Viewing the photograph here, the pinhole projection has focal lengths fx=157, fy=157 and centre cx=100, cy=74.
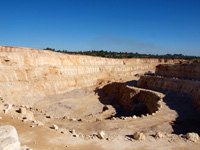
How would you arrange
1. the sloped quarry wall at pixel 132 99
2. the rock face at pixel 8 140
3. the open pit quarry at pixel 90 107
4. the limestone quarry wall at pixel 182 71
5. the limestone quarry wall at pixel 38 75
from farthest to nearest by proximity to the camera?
the limestone quarry wall at pixel 182 71 < the limestone quarry wall at pixel 38 75 < the sloped quarry wall at pixel 132 99 < the open pit quarry at pixel 90 107 < the rock face at pixel 8 140

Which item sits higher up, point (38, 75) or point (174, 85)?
point (38, 75)

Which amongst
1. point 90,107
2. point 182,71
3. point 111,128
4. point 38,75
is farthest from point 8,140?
point 182,71

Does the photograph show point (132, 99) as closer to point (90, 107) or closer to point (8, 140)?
point (90, 107)

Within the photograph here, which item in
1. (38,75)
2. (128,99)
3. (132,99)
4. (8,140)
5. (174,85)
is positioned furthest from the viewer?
(38,75)

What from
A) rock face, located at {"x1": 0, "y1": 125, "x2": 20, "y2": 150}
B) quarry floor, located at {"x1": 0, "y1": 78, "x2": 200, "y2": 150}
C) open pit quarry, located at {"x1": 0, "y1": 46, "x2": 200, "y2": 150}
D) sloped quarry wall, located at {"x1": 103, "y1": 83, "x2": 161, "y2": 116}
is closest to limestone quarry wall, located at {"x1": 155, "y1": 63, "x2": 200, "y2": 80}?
open pit quarry, located at {"x1": 0, "y1": 46, "x2": 200, "y2": 150}

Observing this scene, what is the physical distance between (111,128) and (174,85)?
54.7 ft

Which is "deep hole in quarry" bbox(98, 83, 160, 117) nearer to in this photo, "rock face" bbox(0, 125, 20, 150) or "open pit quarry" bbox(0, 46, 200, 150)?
"open pit quarry" bbox(0, 46, 200, 150)

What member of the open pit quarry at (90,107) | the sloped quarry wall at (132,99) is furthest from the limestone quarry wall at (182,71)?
the sloped quarry wall at (132,99)

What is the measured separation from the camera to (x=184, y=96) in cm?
2105

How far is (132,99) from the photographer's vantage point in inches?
1016

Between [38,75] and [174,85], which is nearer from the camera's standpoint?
[174,85]

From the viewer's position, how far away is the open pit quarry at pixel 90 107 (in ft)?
28.7

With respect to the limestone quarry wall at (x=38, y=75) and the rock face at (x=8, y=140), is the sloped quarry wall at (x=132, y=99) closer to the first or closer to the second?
the limestone quarry wall at (x=38, y=75)

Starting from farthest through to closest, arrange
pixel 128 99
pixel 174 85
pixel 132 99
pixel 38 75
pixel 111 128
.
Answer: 1. pixel 38 75
2. pixel 128 99
3. pixel 132 99
4. pixel 174 85
5. pixel 111 128
